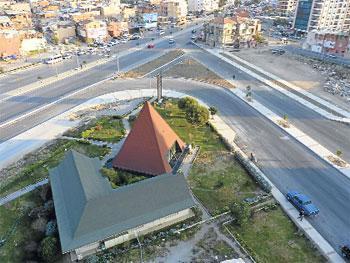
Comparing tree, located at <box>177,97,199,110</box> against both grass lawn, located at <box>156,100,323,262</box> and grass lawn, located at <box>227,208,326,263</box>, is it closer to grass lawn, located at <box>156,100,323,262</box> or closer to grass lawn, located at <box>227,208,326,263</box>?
grass lawn, located at <box>156,100,323,262</box>

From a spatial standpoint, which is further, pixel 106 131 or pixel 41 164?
pixel 106 131

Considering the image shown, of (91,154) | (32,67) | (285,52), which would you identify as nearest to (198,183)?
(91,154)

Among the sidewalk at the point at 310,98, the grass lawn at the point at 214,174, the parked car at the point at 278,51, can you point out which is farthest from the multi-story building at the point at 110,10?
the grass lawn at the point at 214,174

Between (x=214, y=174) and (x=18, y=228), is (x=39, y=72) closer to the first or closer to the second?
(x=18, y=228)

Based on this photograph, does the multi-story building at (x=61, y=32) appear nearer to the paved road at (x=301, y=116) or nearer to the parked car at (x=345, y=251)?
the paved road at (x=301, y=116)

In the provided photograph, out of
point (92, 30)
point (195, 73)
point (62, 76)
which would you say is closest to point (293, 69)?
point (195, 73)
